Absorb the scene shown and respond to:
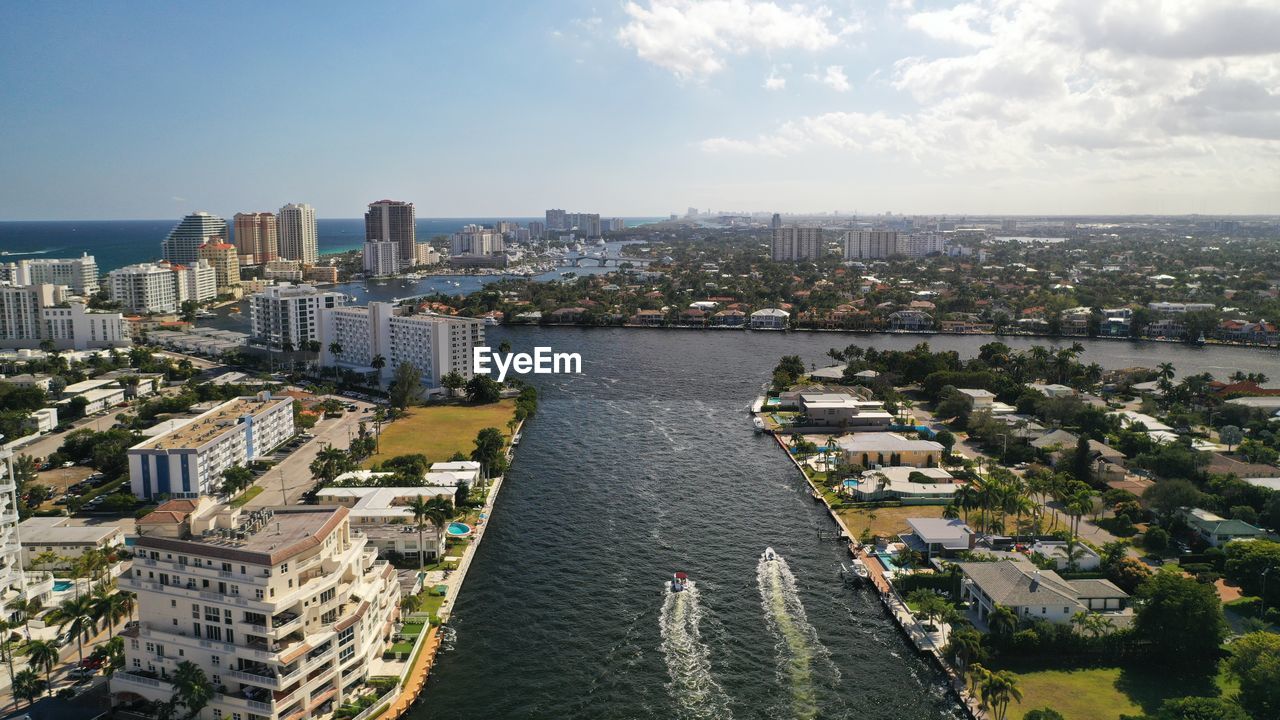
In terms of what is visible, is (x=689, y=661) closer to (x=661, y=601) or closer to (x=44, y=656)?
(x=661, y=601)

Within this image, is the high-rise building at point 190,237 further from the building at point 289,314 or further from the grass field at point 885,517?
the grass field at point 885,517

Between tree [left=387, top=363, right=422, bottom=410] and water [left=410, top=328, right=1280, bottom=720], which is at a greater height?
tree [left=387, top=363, right=422, bottom=410]

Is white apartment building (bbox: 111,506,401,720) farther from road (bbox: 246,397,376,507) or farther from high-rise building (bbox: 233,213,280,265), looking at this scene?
high-rise building (bbox: 233,213,280,265)

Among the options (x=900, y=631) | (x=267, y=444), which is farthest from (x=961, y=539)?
(x=267, y=444)

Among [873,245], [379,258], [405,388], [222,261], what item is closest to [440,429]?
[405,388]

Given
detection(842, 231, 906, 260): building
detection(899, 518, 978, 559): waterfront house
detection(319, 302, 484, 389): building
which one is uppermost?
detection(842, 231, 906, 260): building

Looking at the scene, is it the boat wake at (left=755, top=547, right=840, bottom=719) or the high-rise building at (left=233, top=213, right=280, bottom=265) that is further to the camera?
the high-rise building at (left=233, top=213, right=280, bottom=265)

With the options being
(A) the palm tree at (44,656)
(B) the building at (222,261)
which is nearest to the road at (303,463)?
(A) the palm tree at (44,656)

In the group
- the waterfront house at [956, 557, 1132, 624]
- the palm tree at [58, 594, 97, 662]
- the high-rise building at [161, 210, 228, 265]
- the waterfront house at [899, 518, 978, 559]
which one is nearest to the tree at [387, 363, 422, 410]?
the palm tree at [58, 594, 97, 662]

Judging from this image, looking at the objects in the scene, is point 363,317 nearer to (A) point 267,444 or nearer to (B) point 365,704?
(A) point 267,444
